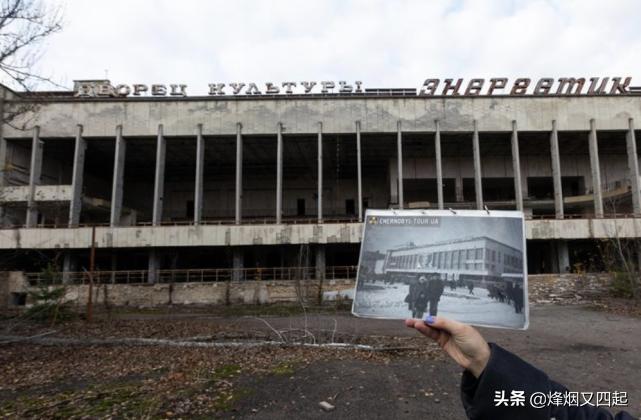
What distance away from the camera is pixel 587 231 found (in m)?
26.8

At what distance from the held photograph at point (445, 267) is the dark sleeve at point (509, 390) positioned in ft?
4.59

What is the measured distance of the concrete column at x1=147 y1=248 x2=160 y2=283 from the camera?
2761 cm

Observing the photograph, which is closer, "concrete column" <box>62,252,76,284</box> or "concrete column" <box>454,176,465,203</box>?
"concrete column" <box>62,252,76,284</box>

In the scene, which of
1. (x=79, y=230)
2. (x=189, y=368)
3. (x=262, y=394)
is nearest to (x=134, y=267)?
(x=79, y=230)

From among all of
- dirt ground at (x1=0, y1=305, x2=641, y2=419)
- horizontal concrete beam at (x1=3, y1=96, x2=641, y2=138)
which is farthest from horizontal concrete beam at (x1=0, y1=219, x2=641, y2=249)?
dirt ground at (x1=0, y1=305, x2=641, y2=419)

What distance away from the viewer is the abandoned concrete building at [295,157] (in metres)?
27.4

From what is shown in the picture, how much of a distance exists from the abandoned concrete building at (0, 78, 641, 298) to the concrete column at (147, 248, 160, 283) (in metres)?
0.09

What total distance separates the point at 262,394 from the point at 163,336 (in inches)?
267

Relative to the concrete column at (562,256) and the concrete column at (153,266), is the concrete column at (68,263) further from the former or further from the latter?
the concrete column at (562,256)

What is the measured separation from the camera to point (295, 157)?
36594 mm

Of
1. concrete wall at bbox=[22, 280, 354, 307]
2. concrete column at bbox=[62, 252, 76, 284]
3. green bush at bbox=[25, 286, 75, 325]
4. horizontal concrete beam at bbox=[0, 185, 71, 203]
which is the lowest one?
concrete wall at bbox=[22, 280, 354, 307]

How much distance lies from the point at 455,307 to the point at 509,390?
1.56m

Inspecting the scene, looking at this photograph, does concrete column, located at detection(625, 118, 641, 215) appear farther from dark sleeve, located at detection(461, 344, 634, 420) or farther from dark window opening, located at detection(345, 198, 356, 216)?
→ dark sleeve, located at detection(461, 344, 634, 420)

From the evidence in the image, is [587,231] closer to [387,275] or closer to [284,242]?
[284,242]
